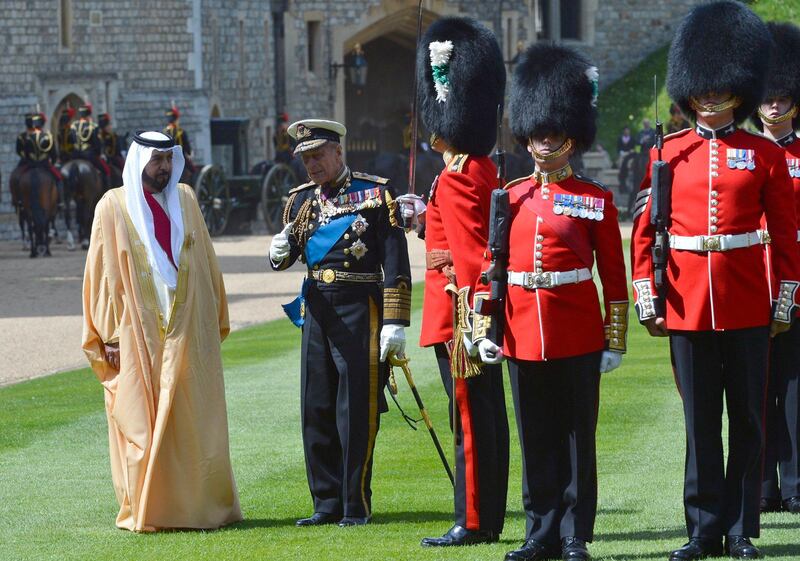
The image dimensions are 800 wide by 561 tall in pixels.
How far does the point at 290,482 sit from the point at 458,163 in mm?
2172

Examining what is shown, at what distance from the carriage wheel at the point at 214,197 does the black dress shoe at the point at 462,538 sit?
19221mm

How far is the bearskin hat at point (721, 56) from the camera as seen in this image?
5.73 m

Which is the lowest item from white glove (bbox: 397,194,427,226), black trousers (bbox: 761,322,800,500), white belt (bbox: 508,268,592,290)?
black trousers (bbox: 761,322,800,500)

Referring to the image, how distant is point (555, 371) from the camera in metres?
5.71

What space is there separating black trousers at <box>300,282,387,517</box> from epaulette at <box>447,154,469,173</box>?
30.9 inches

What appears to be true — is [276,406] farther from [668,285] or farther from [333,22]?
[333,22]

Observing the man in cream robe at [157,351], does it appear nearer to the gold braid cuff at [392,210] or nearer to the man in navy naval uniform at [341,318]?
the man in navy naval uniform at [341,318]

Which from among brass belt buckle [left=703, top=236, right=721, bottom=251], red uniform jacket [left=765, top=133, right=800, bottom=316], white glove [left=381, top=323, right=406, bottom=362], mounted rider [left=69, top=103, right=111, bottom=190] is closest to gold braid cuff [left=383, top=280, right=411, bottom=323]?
white glove [left=381, top=323, right=406, bottom=362]

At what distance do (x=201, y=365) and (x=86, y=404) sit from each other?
158 inches

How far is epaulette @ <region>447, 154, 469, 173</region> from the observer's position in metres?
6.08

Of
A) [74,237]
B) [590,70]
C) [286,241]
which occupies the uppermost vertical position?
[590,70]

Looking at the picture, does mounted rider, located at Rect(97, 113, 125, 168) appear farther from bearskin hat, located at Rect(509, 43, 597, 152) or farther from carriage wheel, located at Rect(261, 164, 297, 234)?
bearskin hat, located at Rect(509, 43, 597, 152)

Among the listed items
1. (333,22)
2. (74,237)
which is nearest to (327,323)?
(74,237)

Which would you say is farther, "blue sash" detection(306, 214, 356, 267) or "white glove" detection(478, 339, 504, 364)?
"blue sash" detection(306, 214, 356, 267)
